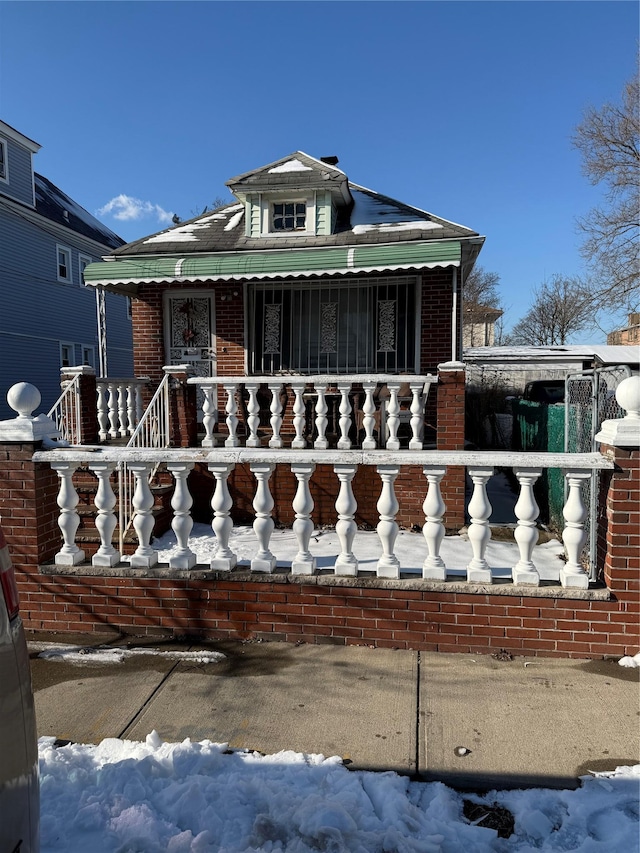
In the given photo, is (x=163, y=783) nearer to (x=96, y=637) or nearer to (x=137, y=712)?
(x=137, y=712)

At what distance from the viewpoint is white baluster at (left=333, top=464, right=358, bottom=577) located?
12.0ft

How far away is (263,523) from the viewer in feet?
12.5

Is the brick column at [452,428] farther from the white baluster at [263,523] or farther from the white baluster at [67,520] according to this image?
the white baluster at [67,520]

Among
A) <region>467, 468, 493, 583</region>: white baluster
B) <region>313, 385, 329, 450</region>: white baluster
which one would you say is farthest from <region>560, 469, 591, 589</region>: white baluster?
<region>313, 385, 329, 450</region>: white baluster

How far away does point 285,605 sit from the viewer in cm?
370

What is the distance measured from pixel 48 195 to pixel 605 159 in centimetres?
2176

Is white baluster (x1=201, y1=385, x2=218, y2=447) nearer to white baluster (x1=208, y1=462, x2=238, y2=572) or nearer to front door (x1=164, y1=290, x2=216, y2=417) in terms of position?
front door (x1=164, y1=290, x2=216, y2=417)

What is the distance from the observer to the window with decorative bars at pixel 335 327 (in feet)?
31.1

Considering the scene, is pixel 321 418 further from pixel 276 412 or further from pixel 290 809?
pixel 290 809

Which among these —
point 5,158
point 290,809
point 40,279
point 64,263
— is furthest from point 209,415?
point 64,263

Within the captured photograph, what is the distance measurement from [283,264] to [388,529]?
5.67m

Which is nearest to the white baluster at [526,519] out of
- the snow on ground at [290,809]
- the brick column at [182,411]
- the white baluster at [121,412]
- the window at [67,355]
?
the snow on ground at [290,809]

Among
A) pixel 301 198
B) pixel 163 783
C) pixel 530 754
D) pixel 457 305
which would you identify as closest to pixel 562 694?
pixel 530 754

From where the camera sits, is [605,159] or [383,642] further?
[605,159]
